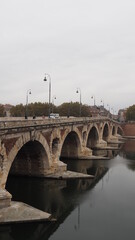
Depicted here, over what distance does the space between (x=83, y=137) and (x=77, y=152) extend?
9.82 ft

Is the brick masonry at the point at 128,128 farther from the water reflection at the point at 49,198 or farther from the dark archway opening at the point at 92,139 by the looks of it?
the water reflection at the point at 49,198

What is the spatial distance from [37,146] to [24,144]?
2067 millimetres

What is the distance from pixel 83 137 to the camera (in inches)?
1832

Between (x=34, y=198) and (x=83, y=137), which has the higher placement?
A: (x=83, y=137)

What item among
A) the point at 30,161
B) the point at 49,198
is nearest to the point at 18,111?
the point at 30,161

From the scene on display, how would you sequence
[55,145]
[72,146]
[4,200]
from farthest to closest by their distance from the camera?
[72,146] → [55,145] → [4,200]

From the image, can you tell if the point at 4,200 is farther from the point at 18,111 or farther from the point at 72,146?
the point at 18,111

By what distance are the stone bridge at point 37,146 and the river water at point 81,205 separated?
5.34ft

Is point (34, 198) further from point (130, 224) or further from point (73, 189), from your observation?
point (130, 224)

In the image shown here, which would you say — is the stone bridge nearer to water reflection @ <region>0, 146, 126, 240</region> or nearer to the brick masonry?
water reflection @ <region>0, 146, 126, 240</region>

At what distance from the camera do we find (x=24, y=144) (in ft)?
87.5

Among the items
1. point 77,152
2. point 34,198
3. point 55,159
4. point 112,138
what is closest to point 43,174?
point 55,159

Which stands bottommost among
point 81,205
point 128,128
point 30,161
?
point 81,205

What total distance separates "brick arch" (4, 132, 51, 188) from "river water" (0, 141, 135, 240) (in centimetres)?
339
